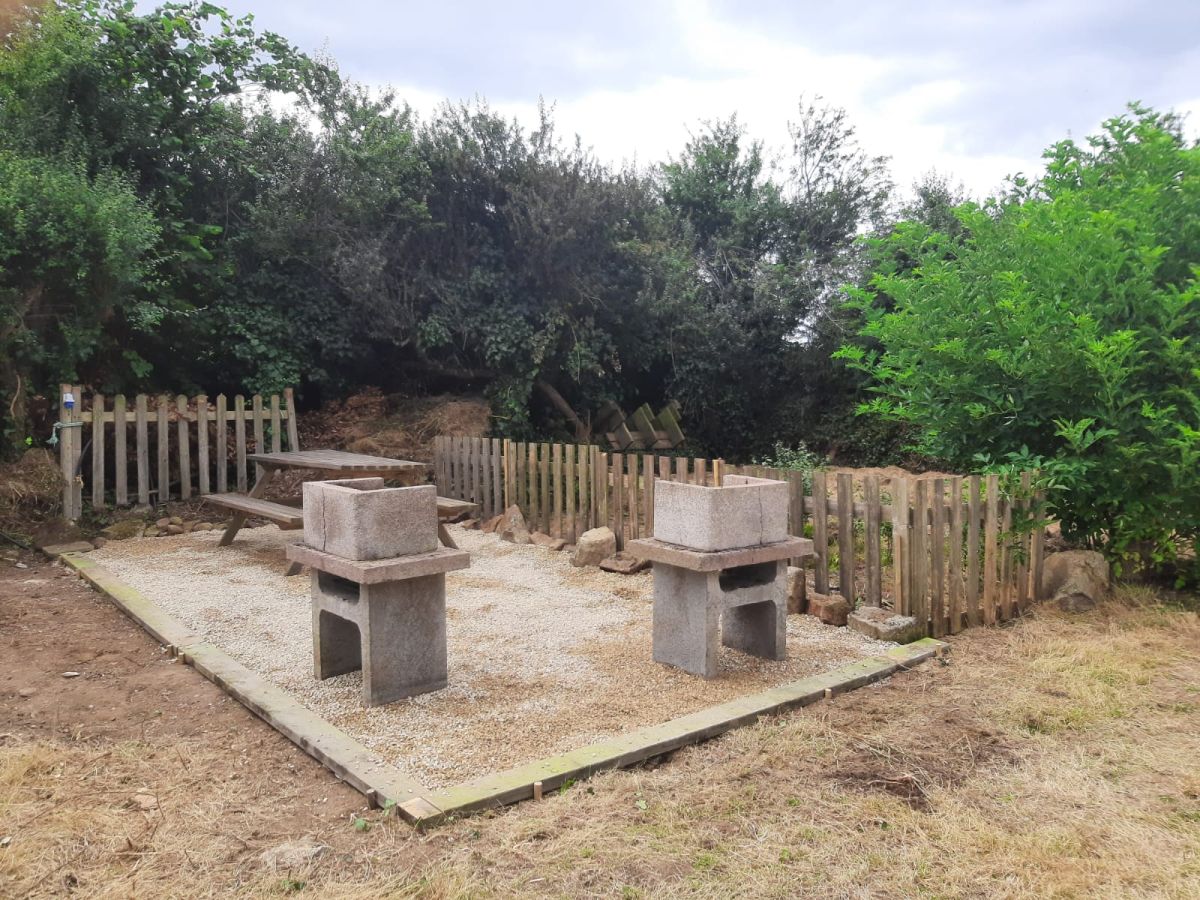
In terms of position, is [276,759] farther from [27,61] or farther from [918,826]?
[27,61]

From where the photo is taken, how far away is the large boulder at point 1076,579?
5742 mm

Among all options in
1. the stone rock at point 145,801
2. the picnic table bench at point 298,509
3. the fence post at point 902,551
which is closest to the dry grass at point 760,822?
the stone rock at point 145,801

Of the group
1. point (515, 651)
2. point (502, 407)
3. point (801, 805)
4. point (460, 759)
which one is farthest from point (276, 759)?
point (502, 407)

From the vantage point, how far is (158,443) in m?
9.52

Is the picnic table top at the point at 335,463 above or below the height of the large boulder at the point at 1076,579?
above

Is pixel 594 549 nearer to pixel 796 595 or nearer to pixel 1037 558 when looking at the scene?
pixel 796 595

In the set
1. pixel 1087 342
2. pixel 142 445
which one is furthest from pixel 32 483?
pixel 1087 342

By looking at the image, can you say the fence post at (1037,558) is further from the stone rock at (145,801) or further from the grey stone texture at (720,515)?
the stone rock at (145,801)

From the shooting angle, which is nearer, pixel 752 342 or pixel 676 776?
pixel 676 776

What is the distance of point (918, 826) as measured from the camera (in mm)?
2914

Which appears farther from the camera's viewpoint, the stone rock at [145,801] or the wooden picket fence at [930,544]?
the wooden picket fence at [930,544]

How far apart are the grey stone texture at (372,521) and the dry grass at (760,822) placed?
3.67 ft

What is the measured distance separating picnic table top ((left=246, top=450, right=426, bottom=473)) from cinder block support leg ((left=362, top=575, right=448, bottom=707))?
314 cm

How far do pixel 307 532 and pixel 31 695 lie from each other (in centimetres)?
159
